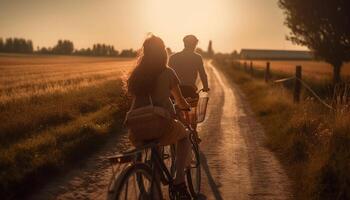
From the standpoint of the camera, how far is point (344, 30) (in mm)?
29531

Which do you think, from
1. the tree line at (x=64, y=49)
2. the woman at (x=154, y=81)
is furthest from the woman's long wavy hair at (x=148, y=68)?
the tree line at (x=64, y=49)

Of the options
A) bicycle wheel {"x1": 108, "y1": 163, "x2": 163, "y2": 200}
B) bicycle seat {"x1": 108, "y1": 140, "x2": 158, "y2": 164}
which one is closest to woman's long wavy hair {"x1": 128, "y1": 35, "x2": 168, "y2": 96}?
bicycle seat {"x1": 108, "y1": 140, "x2": 158, "y2": 164}

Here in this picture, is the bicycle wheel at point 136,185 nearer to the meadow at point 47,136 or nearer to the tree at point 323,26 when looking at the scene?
the meadow at point 47,136

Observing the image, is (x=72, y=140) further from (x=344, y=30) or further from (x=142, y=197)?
(x=344, y=30)

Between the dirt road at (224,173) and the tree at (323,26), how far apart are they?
63.5 feet

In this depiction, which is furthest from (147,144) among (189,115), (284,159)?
(284,159)

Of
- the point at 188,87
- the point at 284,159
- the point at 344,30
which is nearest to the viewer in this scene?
the point at 188,87

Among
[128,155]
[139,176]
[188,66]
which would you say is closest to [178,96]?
[139,176]

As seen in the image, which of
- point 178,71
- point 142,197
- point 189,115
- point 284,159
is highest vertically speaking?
point 178,71

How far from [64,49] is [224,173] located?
588 ft

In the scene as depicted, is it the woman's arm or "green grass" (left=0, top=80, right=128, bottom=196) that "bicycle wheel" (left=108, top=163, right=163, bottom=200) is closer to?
the woman's arm

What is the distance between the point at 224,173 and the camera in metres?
7.76

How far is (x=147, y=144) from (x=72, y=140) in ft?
17.8

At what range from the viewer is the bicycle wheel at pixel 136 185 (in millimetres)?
4371
